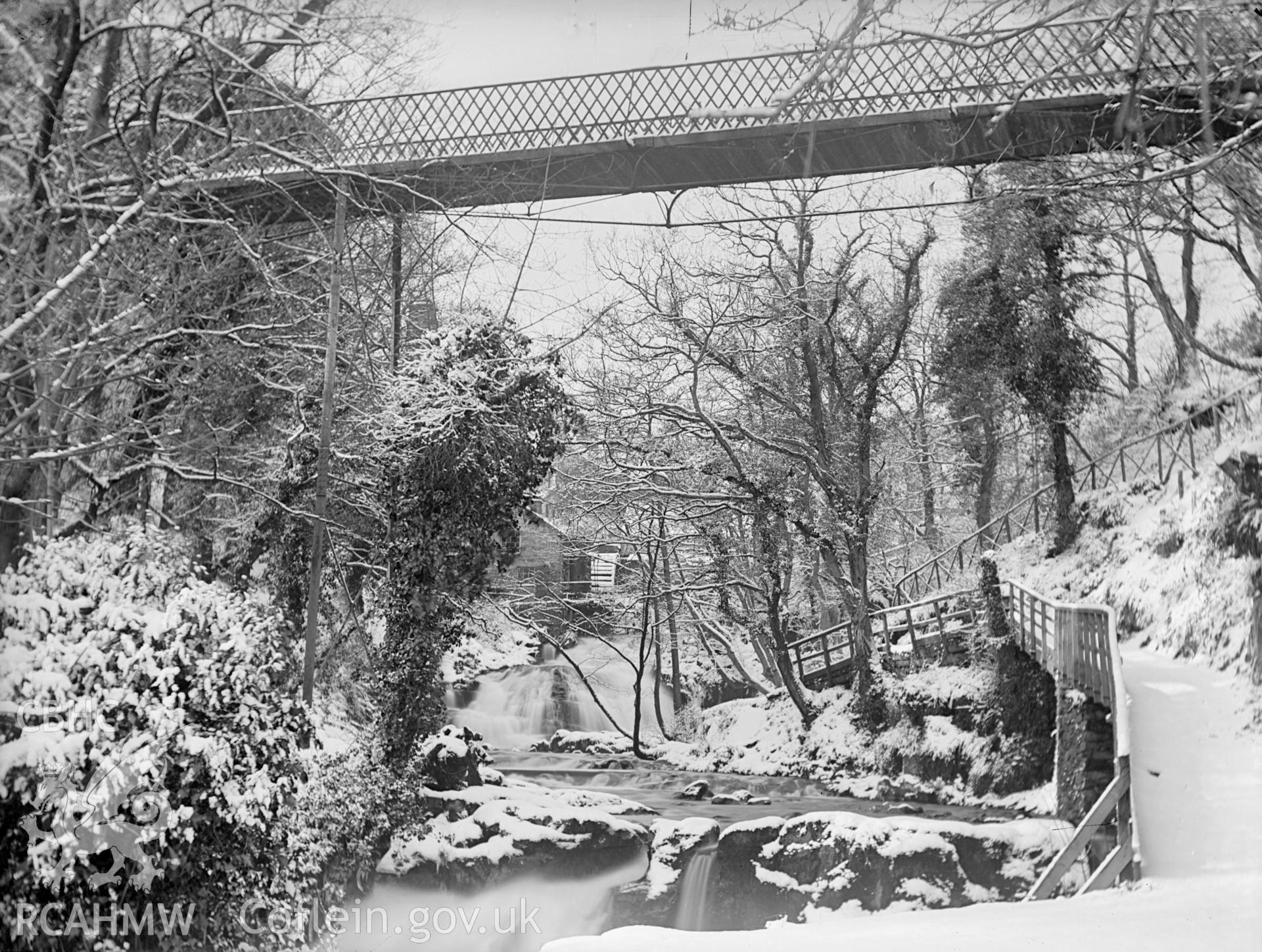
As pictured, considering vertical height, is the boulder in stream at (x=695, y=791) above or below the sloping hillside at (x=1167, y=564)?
below

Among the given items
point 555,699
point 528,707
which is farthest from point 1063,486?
point 555,699

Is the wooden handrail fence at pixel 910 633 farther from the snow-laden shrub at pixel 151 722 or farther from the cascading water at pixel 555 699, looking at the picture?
the snow-laden shrub at pixel 151 722

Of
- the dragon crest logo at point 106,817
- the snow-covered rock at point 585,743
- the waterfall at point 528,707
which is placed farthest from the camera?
the snow-covered rock at point 585,743

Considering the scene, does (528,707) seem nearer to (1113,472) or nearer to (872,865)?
(872,865)

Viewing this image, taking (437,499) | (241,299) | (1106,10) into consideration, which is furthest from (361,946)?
(1106,10)

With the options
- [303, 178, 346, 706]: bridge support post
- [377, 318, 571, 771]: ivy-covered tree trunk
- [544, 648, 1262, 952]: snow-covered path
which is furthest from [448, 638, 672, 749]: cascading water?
[544, 648, 1262, 952]: snow-covered path

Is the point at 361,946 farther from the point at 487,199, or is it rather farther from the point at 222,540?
the point at 487,199

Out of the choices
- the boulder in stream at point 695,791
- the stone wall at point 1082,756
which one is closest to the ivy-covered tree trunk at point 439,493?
the boulder in stream at point 695,791

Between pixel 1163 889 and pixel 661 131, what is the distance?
3.74 m

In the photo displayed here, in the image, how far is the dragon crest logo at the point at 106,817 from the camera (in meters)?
2.85

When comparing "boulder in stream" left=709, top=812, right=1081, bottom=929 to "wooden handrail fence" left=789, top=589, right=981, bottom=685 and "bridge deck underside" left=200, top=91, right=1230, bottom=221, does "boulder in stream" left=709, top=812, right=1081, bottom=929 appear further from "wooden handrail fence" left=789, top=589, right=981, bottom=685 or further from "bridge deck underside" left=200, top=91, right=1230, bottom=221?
"bridge deck underside" left=200, top=91, right=1230, bottom=221

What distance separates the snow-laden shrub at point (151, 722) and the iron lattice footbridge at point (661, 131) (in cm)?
169

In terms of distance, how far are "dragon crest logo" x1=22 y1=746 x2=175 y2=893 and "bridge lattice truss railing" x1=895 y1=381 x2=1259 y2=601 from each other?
13.7 ft

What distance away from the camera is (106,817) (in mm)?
2930
